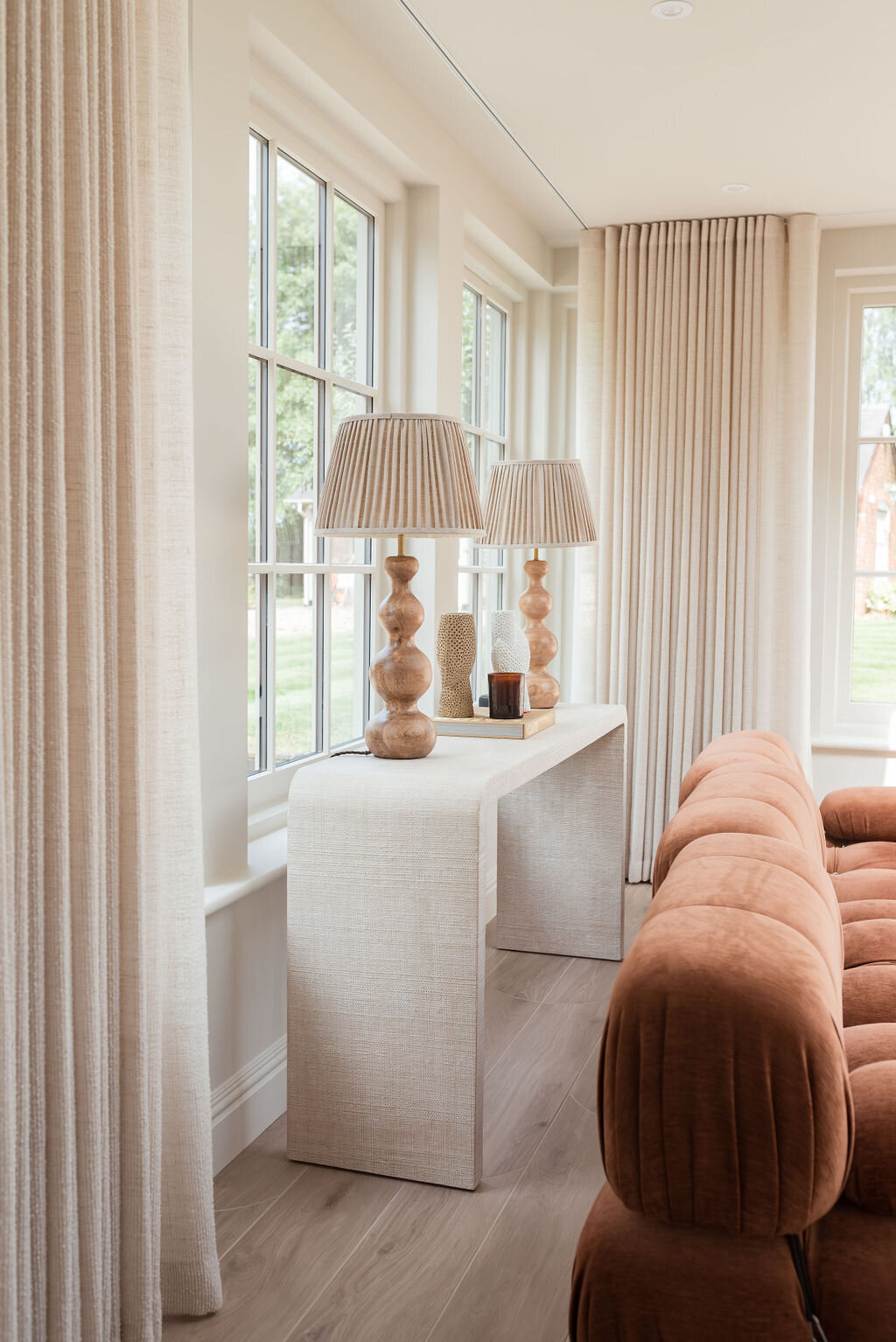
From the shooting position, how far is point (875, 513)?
4.56 meters

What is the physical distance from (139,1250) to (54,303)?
1288mm

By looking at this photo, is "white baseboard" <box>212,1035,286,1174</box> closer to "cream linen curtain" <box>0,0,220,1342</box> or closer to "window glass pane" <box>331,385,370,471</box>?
"cream linen curtain" <box>0,0,220,1342</box>

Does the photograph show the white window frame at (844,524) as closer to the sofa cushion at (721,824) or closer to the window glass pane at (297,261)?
the window glass pane at (297,261)

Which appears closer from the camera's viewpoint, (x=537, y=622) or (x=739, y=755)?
(x=739, y=755)

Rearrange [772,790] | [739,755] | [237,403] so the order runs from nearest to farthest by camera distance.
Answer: [772,790], [237,403], [739,755]

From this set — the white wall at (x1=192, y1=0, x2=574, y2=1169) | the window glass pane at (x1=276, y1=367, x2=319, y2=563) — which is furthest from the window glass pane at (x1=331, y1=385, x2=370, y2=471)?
the white wall at (x1=192, y1=0, x2=574, y2=1169)

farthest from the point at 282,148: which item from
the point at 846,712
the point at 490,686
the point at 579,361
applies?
the point at 846,712

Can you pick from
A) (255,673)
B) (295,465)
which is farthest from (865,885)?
(295,465)

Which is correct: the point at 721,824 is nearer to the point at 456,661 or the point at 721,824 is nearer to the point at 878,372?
the point at 456,661

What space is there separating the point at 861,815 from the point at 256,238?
7.09 ft

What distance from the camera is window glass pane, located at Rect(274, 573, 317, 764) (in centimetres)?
286

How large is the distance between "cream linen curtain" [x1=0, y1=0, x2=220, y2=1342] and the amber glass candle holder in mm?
1191

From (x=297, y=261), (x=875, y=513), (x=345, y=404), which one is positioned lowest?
(x=875, y=513)

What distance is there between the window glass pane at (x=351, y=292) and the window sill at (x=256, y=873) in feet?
4.35
